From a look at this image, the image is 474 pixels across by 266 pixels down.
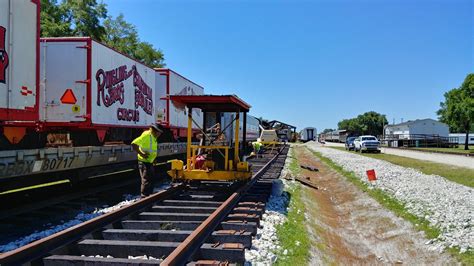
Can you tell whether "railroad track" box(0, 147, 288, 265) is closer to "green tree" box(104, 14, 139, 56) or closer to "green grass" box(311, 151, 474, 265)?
"green grass" box(311, 151, 474, 265)

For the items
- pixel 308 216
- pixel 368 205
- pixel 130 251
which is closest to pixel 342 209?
pixel 368 205

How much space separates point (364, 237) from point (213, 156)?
4071 millimetres

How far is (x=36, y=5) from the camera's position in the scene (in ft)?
29.0

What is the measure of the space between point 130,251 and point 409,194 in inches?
383

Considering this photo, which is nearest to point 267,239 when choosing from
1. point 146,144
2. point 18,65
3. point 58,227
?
point 58,227

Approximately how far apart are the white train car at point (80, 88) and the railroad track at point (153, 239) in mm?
4468

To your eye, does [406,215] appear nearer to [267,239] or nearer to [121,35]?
[267,239]

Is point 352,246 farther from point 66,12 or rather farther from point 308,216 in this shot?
point 66,12

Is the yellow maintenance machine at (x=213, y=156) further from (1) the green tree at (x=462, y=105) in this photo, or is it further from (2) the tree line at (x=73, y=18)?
(1) the green tree at (x=462, y=105)

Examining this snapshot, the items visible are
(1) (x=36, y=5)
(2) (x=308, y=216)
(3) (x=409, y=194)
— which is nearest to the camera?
(1) (x=36, y=5)

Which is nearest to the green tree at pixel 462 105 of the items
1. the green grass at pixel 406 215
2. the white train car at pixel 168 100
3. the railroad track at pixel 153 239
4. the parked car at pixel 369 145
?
the parked car at pixel 369 145

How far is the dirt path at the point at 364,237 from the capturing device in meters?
7.71

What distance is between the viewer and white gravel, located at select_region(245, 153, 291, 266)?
5668 millimetres

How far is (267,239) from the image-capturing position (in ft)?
21.9
